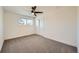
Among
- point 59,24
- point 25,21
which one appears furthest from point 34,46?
point 59,24

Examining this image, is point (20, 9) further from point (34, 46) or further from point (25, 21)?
point (34, 46)

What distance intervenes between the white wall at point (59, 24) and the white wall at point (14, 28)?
0.67 feet

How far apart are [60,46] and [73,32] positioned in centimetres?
34

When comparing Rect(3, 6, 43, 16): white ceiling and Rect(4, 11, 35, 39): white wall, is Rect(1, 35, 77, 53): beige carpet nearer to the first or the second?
Rect(4, 11, 35, 39): white wall

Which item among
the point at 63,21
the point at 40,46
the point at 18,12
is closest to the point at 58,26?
the point at 63,21

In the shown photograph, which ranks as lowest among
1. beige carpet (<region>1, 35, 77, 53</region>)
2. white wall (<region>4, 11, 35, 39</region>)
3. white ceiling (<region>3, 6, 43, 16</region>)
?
beige carpet (<region>1, 35, 77, 53</region>)

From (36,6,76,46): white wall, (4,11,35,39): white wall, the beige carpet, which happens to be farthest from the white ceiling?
the beige carpet

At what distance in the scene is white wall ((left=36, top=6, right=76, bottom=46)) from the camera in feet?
4.84

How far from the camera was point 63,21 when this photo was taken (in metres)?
1.54

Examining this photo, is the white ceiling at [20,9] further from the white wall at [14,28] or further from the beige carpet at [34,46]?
the beige carpet at [34,46]

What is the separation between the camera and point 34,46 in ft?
4.99

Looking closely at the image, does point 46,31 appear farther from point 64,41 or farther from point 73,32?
point 73,32

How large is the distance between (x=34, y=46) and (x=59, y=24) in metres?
0.61

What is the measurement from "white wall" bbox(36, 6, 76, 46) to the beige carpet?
100 millimetres
